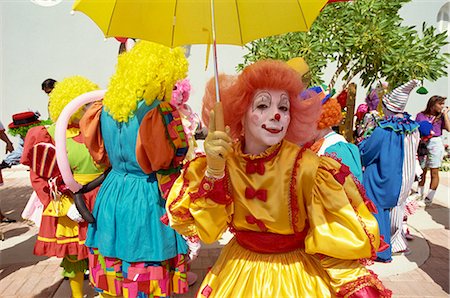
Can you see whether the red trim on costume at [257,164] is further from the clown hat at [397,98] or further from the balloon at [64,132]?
the clown hat at [397,98]

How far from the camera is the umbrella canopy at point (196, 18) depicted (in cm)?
184

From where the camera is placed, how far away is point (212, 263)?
426 centimetres

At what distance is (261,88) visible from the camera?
180 centimetres

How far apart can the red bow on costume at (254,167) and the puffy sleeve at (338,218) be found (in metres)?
0.25

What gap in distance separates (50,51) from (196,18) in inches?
351

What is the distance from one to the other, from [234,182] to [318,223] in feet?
1.40

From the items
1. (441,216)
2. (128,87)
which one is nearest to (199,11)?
(128,87)

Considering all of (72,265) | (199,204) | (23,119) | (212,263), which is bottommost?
(212,263)

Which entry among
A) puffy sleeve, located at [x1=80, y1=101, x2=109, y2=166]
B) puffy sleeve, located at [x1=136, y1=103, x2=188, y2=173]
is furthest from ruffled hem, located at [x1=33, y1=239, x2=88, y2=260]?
puffy sleeve, located at [x1=136, y1=103, x2=188, y2=173]

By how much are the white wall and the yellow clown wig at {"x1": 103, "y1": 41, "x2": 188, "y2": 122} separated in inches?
264

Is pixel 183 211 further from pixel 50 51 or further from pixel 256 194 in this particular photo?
pixel 50 51

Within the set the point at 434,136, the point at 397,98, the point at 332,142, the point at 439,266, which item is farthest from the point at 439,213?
the point at 332,142

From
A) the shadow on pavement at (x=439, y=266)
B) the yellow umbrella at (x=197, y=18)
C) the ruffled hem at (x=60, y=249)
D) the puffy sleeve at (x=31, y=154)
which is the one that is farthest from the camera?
the shadow on pavement at (x=439, y=266)

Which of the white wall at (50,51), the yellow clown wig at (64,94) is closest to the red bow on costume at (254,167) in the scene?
the yellow clown wig at (64,94)
